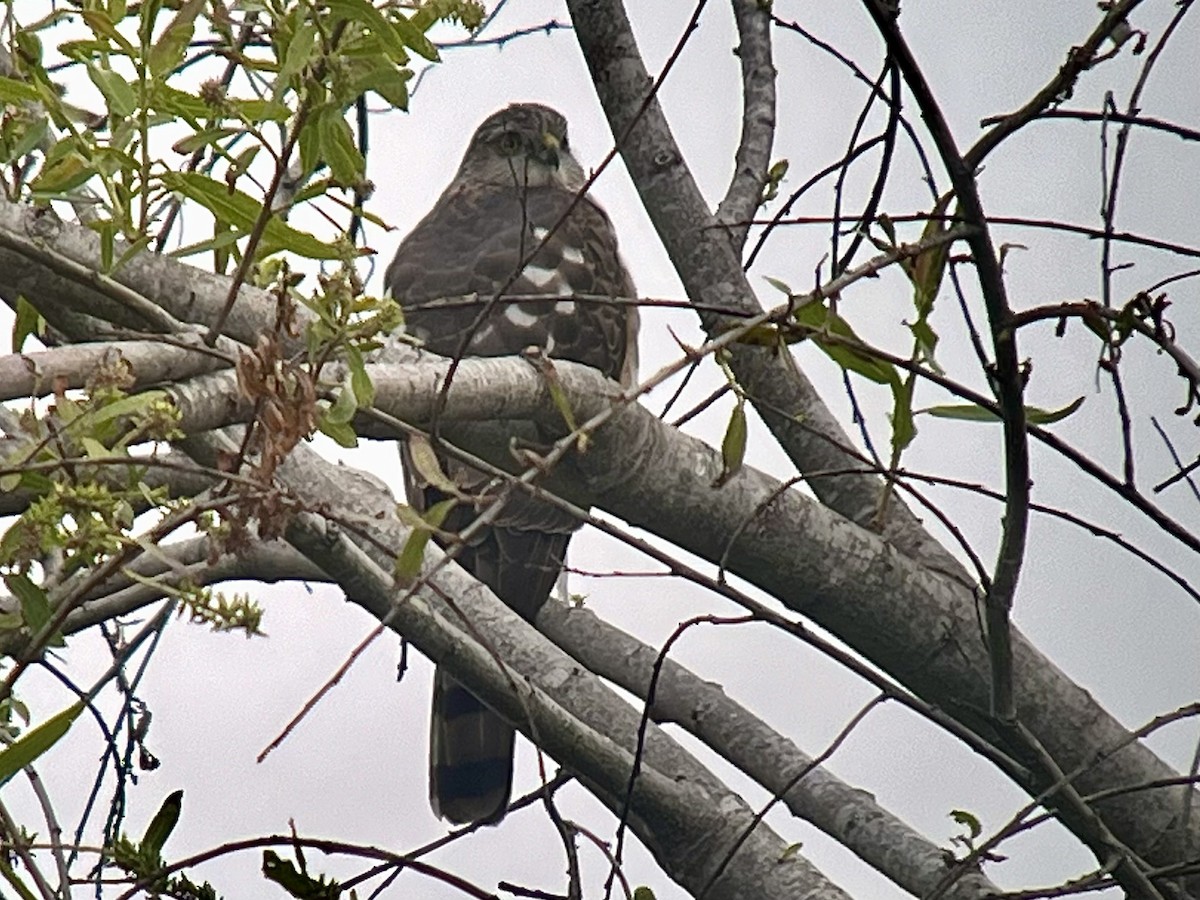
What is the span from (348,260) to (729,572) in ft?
4.54

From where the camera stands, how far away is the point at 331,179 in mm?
1698

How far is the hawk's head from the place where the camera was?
4.81 meters

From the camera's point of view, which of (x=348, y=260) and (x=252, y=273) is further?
(x=252, y=273)

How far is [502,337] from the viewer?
3787 mm

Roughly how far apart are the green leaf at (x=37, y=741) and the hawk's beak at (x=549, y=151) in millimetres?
3454

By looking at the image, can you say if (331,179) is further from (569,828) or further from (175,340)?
(569,828)

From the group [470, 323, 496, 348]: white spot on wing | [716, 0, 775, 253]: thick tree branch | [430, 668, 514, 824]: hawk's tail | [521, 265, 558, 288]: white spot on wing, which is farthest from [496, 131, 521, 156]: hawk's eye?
[430, 668, 514, 824]: hawk's tail

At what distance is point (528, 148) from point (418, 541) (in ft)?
10.7

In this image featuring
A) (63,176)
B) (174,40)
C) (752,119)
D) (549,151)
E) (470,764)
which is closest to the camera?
(174,40)

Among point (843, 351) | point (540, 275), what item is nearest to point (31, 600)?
point (843, 351)

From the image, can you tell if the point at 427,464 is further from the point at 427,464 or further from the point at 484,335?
the point at 484,335

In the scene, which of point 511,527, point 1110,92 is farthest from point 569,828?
point 511,527

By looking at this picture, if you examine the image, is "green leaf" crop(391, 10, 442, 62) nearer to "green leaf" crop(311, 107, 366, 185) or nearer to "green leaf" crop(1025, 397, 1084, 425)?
"green leaf" crop(311, 107, 366, 185)

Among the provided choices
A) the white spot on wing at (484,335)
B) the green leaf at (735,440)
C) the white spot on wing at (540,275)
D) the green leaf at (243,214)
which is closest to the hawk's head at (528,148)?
the white spot on wing at (540,275)
